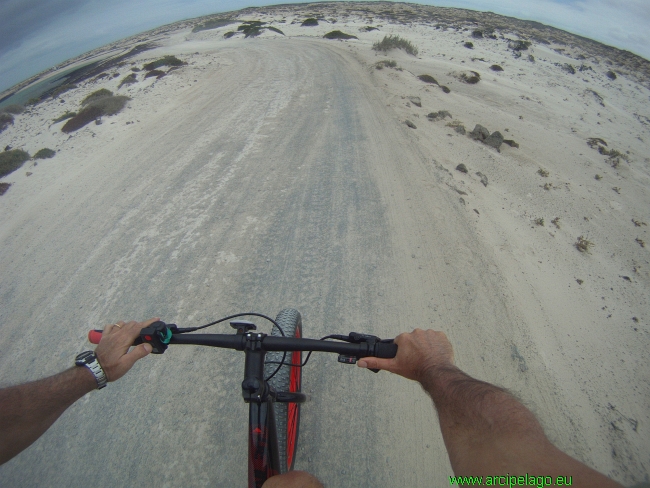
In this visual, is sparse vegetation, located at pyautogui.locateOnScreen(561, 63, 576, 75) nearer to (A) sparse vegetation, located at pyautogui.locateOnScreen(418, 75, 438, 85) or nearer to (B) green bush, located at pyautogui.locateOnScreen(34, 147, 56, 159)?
(A) sparse vegetation, located at pyautogui.locateOnScreen(418, 75, 438, 85)

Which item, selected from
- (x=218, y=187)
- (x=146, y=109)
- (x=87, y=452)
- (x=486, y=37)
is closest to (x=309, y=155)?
(x=218, y=187)

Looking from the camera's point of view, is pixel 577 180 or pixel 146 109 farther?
pixel 146 109

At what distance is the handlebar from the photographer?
6.35 feet

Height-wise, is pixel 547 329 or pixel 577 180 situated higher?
pixel 547 329

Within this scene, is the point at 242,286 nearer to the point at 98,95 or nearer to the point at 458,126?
the point at 458,126

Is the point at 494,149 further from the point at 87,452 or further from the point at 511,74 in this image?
the point at 511,74

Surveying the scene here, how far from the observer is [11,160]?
1009 cm

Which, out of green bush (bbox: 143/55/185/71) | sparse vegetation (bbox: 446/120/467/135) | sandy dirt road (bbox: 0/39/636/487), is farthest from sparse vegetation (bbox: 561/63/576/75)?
green bush (bbox: 143/55/185/71)

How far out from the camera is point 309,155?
8.12 metres

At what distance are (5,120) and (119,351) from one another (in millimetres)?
20495

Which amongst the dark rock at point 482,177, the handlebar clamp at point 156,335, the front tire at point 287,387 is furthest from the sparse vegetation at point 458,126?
the handlebar clamp at point 156,335

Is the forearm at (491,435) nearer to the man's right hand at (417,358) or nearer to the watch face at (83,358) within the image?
the man's right hand at (417,358)

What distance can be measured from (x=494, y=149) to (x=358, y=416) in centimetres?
976

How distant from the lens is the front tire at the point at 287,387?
260 centimetres
